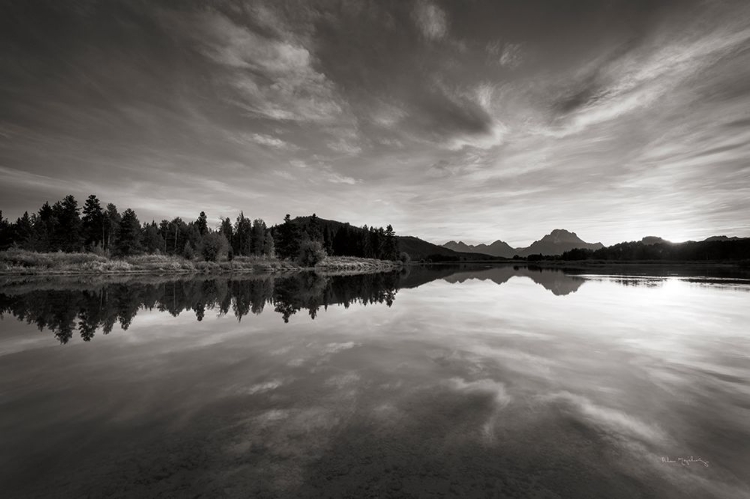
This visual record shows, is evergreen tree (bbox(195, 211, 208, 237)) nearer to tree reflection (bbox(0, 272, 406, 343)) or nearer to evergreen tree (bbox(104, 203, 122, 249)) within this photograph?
evergreen tree (bbox(104, 203, 122, 249))

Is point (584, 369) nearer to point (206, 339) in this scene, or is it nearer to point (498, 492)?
point (498, 492)

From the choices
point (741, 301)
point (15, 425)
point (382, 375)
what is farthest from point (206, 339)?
point (741, 301)

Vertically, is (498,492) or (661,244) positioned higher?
(661,244)

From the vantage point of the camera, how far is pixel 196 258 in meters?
67.4

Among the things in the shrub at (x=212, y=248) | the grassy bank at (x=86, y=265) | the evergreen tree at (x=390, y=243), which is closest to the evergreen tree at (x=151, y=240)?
the shrub at (x=212, y=248)

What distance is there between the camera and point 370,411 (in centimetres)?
652

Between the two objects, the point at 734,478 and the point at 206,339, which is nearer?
the point at 734,478

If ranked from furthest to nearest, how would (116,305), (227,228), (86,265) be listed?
(227,228) < (86,265) < (116,305)

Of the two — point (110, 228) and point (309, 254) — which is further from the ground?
point (110, 228)

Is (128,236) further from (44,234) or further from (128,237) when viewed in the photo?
(44,234)

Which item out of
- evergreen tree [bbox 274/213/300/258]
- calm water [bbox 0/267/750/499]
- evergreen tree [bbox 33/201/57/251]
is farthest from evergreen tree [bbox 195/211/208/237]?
calm water [bbox 0/267/750/499]

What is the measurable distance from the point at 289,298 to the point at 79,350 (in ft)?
46.1

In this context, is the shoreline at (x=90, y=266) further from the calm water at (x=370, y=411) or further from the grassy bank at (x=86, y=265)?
the calm water at (x=370, y=411)

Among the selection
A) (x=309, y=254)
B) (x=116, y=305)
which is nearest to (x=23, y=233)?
(x=309, y=254)
